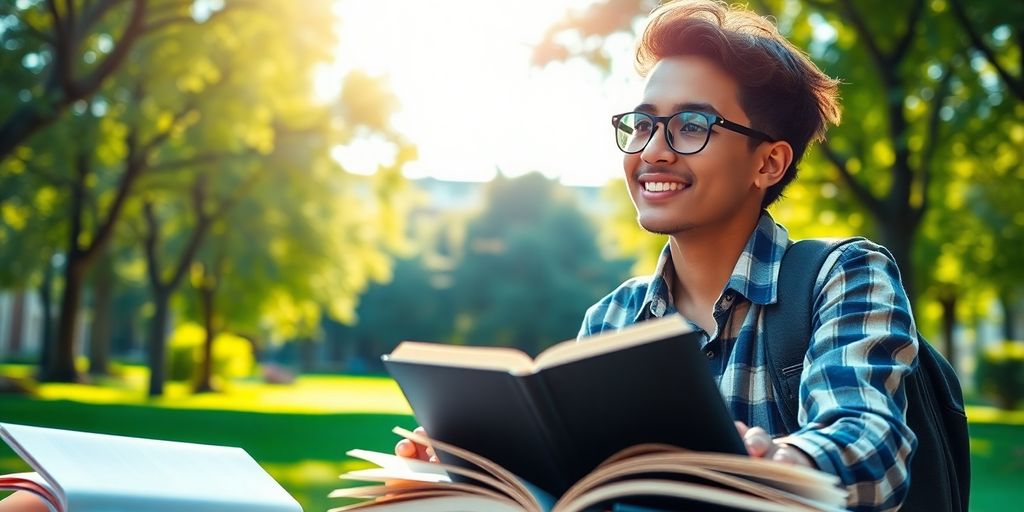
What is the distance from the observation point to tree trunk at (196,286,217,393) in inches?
1016

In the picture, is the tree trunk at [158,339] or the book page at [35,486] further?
the tree trunk at [158,339]

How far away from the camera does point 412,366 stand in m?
1.66

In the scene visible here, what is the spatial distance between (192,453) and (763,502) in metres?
1.15

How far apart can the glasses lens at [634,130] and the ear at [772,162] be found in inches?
11.0

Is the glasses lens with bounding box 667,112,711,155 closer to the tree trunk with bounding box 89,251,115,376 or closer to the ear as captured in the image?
the ear

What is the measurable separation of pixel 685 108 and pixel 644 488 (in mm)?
1081

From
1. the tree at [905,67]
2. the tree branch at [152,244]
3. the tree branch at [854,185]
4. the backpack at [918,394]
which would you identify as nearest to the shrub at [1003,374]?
the tree at [905,67]

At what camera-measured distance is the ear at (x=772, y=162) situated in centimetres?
241

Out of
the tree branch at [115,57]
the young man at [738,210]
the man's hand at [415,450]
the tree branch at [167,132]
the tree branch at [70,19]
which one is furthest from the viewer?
the tree branch at [167,132]

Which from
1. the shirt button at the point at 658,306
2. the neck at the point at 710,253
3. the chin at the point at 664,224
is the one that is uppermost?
the chin at the point at 664,224

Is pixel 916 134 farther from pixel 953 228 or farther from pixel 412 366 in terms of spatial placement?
pixel 412 366

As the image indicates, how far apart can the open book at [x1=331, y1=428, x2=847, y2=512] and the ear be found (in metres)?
1.02

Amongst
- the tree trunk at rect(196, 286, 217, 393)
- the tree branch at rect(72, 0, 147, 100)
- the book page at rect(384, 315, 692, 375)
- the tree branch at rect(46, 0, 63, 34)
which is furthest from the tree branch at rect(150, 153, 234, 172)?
the book page at rect(384, 315, 692, 375)

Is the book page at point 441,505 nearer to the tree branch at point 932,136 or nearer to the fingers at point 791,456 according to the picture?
the fingers at point 791,456
